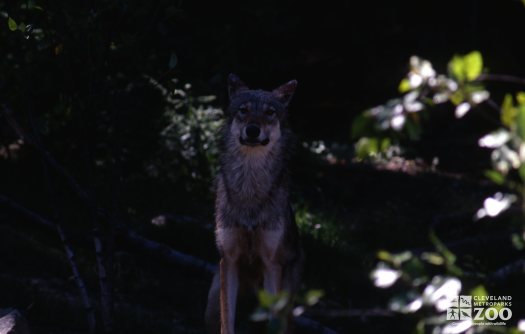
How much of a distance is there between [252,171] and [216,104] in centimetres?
375

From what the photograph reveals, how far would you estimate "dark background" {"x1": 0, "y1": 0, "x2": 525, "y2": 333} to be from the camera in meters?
5.75

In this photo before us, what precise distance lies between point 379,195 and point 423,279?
7.95m

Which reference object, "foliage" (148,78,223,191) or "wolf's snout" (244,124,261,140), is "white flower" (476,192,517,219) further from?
"foliage" (148,78,223,191)

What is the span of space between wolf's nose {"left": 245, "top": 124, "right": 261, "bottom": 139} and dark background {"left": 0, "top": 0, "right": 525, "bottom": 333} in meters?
0.63

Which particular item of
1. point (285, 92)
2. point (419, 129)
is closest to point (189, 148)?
point (285, 92)

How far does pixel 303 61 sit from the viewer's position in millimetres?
11047

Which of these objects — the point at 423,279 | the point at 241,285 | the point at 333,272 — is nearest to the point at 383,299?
the point at 333,272

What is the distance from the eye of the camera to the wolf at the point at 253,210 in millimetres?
6145

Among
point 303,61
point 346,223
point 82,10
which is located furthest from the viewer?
point 303,61

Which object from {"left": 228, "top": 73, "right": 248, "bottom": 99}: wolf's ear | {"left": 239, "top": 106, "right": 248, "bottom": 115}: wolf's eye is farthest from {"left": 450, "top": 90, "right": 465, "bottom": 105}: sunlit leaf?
{"left": 228, "top": 73, "right": 248, "bottom": 99}: wolf's ear

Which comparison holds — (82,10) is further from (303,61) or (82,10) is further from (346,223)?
(303,61)

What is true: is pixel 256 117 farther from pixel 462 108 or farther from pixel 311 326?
pixel 462 108

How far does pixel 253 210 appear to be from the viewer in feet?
20.5

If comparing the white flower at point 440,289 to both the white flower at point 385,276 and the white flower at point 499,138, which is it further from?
the white flower at point 499,138
